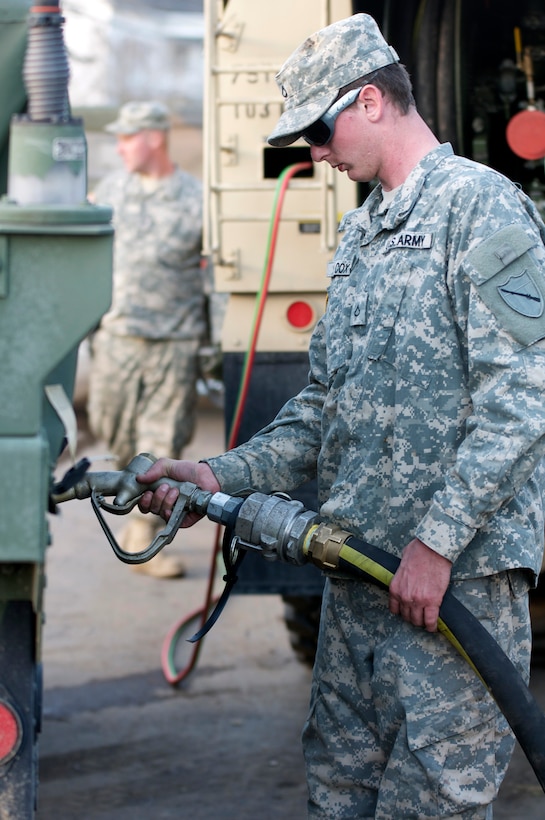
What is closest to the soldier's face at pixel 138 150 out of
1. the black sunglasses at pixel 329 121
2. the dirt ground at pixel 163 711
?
the dirt ground at pixel 163 711

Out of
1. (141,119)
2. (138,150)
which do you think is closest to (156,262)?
(138,150)

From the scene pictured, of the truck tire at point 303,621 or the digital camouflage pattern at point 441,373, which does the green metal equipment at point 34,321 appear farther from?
the truck tire at point 303,621

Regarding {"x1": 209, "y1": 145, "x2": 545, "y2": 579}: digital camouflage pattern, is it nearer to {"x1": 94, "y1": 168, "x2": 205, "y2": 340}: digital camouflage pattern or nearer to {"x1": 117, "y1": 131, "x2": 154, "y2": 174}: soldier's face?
{"x1": 94, "y1": 168, "x2": 205, "y2": 340}: digital camouflage pattern

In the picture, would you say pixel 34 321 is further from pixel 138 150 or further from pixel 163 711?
pixel 138 150

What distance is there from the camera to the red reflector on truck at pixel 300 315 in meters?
3.91

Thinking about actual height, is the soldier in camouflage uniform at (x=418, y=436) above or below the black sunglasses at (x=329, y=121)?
below

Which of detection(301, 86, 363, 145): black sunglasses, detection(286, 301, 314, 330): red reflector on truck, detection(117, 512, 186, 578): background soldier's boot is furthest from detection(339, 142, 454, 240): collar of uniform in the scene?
detection(117, 512, 186, 578): background soldier's boot

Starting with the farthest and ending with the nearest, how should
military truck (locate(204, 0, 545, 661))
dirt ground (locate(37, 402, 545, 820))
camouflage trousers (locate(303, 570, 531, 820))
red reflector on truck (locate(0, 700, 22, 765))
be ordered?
military truck (locate(204, 0, 545, 661)) → dirt ground (locate(37, 402, 545, 820)) → camouflage trousers (locate(303, 570, 531, 820)) → red reflector on truck (locate(0, 700, 22, 765))

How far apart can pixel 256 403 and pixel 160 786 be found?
1143 mm

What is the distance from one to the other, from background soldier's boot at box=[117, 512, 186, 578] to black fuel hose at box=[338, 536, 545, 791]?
3.65 metres

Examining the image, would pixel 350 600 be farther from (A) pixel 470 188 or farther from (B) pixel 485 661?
(A) pixel 470 188

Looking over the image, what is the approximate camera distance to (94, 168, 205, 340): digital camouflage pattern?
620 cm

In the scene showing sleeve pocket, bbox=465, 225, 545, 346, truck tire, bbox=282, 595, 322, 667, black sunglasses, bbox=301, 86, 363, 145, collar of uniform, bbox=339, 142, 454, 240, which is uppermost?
black sunglasses, bbox=301, 86, 363, 145

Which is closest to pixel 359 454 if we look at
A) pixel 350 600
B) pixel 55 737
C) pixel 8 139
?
pixel 350 600
